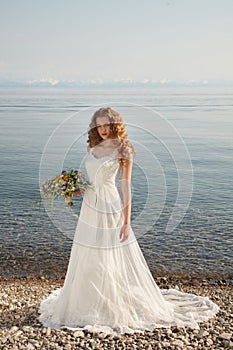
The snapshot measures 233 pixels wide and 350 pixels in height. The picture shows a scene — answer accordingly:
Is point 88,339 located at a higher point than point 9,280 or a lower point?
higher

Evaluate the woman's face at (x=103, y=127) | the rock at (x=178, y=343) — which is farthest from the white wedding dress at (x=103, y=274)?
the rock at (x=178, y=343)

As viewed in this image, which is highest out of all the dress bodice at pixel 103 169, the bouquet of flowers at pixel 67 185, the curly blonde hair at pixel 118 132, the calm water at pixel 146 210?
the curly blonde hair at pixel 118 132

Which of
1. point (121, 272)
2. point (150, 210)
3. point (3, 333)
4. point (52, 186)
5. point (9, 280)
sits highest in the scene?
point (52, 186)

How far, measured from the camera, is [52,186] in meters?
5.76

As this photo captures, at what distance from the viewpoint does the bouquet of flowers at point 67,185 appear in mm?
5664

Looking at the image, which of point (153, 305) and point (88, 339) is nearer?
point (88, 339)

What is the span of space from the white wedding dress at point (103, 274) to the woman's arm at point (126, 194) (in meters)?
0.08

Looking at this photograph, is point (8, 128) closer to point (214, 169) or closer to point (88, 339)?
point (214, 169)

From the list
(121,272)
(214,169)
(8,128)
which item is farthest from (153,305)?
(8,128)

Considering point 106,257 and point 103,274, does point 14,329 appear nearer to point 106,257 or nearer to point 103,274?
point 103,274

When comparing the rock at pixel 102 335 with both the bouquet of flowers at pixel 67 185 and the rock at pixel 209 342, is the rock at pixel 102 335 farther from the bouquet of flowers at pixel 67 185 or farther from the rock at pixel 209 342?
the bouquet of flowers at pixel 67 185

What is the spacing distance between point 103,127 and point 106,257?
1.47 meters

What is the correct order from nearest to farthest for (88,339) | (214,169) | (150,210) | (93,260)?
1. (88,339)
2. (93,260)
3. (150,210)
4. (214,169)

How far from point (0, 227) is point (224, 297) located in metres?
5.81
